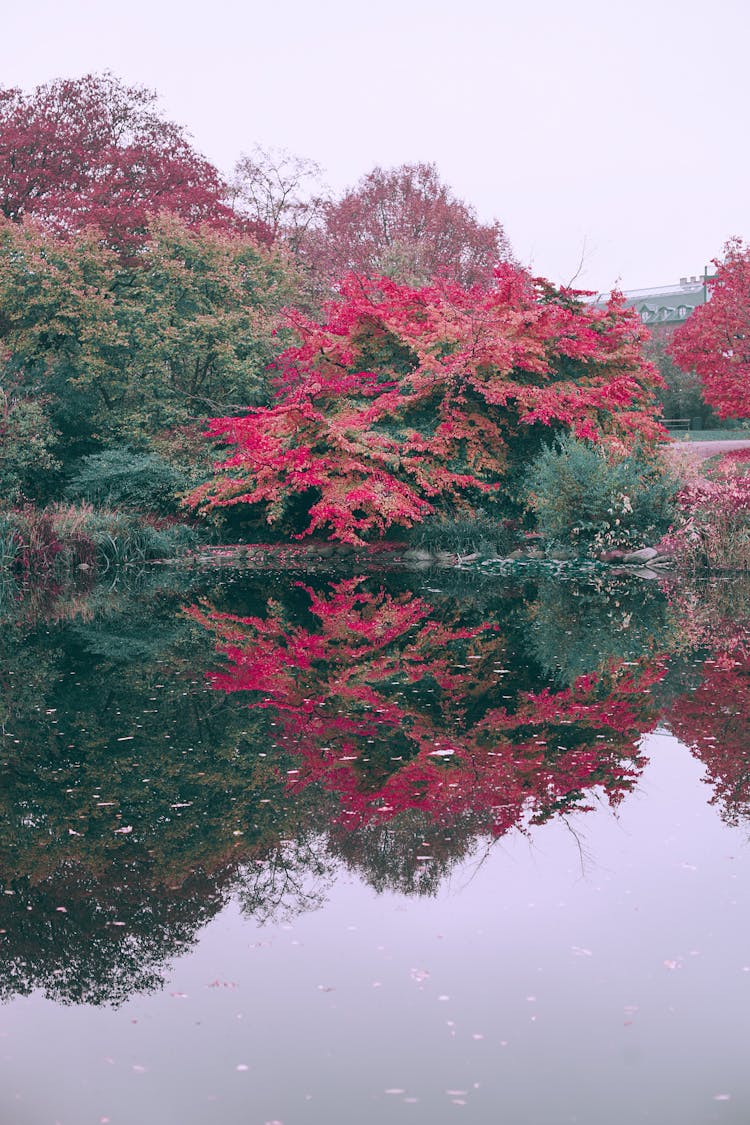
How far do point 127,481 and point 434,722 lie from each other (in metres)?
16.0

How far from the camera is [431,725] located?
8.47 metres

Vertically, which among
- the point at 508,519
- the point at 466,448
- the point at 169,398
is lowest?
the point at 508,519

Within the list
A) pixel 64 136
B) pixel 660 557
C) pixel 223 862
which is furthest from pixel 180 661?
pixel 64 136

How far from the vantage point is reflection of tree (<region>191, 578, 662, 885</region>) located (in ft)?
21.3

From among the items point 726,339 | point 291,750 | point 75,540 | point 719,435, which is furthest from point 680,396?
point 291,750

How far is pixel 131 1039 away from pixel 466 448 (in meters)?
18.6

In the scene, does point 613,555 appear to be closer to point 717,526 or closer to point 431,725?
point 717,526

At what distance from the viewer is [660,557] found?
19.9 m

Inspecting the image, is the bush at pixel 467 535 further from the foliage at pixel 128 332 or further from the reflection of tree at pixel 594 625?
the foliage at pixel 128 332

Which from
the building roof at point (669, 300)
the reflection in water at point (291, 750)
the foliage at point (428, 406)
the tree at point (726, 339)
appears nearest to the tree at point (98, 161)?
the foliage at point (428, 406)

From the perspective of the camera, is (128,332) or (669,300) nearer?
(128,332)

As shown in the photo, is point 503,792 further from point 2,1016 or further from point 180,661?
point 180,661

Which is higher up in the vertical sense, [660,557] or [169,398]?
[169,398]

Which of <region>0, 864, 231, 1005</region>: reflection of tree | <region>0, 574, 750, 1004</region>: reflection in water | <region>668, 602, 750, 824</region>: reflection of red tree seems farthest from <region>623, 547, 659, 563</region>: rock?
<region>0, 864, 231, 1005</region>: reflection of tree
